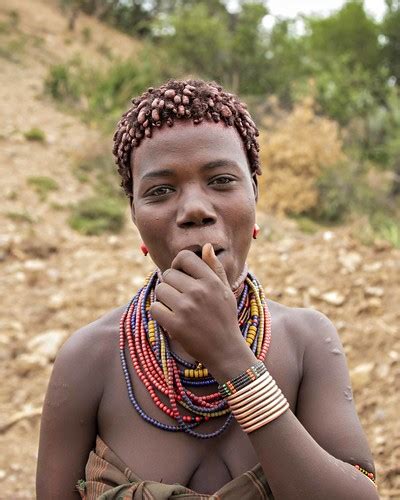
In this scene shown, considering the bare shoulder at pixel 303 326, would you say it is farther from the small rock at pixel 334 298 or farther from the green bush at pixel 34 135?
the green bush at pixel 34 135

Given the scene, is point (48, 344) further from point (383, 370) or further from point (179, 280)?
point (179, 280)

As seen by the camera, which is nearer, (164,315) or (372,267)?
(164,315)

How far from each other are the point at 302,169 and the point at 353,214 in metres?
1.46

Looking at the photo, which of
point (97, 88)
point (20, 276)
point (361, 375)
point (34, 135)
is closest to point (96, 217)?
point (20, 276)

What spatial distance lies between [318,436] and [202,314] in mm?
Result: 489

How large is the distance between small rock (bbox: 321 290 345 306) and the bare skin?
3.06 meters

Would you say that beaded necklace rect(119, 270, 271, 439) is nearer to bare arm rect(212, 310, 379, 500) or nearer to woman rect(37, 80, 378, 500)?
woman rect(37, 80, 378, 500)

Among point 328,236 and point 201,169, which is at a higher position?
point 201,169

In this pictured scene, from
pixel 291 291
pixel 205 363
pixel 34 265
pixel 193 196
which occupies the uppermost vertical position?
pixel 193 196

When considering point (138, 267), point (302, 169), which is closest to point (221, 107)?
point (138, 267)

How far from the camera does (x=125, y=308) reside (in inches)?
66.2

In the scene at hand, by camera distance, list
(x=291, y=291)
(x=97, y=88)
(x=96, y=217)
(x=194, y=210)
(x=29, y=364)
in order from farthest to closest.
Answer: (x=97, y=88)
(x=96, y=217)
(x=291, y=291)
(x=29, y=364)
(x=194, y=210)

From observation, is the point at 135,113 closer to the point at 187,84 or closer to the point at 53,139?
the point at 187,84

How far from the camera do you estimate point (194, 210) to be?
1298mm
